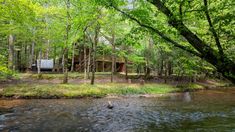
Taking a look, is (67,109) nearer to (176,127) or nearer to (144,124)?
(144,124)

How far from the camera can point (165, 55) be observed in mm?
46188

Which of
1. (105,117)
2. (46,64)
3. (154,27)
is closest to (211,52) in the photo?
(154,27)

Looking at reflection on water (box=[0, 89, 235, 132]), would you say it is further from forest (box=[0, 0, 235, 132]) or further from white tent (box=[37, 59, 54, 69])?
white tent (box=[37, 59, 54, 69])

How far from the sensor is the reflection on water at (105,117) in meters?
15.8

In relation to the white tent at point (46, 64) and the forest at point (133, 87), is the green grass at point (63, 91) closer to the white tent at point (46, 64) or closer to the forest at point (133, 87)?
the forest at point (133, 87)

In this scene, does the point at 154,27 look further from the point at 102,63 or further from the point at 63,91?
the point at 102,63

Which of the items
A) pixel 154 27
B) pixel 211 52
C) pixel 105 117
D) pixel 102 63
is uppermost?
pixel 154 27

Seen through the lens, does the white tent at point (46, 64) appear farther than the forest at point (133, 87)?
Yes

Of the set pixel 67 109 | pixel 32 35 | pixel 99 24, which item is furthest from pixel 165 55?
pixel 67 109

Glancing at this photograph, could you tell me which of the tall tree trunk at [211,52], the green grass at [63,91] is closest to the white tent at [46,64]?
the green grass at [63,91]

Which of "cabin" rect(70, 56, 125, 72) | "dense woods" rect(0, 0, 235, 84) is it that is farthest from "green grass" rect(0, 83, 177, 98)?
"cabin" rect(70, 56, 125, 72)

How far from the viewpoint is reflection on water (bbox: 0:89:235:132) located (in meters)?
15.8

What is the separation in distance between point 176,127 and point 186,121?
2065 millimetres

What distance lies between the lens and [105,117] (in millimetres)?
18922
